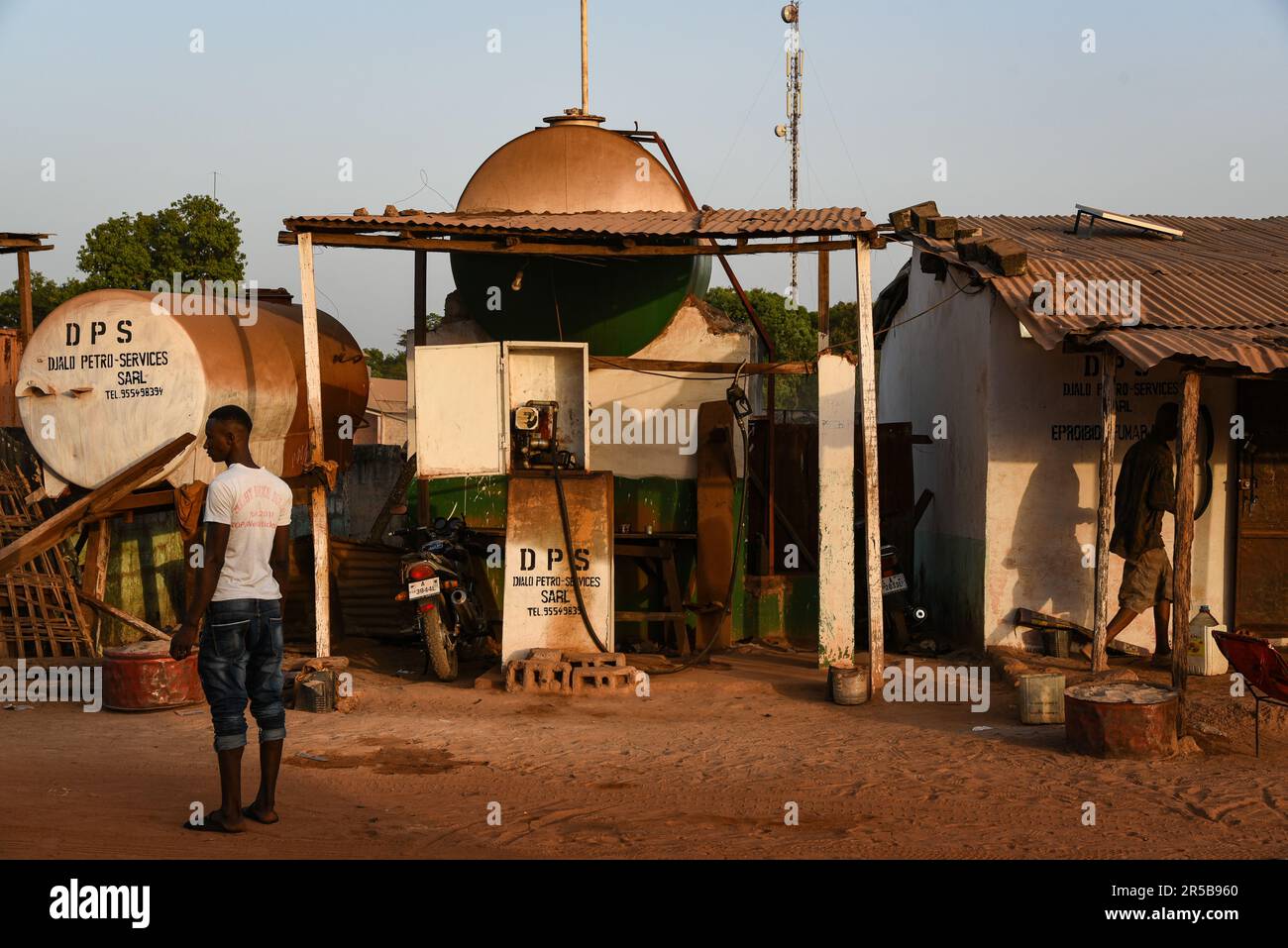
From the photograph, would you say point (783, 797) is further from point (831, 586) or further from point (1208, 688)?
point (1208, 688)

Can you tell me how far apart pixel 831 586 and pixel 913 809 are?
3.60 m

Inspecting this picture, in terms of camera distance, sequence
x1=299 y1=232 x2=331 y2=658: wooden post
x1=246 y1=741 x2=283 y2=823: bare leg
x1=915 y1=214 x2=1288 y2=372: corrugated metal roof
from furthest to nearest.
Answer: x1=299 y1=232 x2=331 y2=658: wooden post < x1=915 y1=214 x2=1288 y2=372: corrugated metal roof < x1=246 y1=741 x2=283 y2=823: bare leg

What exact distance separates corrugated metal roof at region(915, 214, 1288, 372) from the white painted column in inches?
60.5

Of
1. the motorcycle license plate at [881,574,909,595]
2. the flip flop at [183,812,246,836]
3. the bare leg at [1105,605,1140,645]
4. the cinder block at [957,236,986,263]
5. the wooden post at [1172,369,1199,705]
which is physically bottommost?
the flip flop at [183,812,246,836]

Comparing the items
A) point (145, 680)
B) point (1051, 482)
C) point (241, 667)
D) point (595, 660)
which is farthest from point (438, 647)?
point (1051, 482)

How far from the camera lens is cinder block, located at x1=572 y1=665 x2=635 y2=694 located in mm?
9422

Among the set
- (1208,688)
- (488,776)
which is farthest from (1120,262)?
(488,776)

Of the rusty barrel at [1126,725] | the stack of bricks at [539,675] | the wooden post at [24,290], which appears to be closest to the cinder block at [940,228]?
the rusty barrel at [1126,725]

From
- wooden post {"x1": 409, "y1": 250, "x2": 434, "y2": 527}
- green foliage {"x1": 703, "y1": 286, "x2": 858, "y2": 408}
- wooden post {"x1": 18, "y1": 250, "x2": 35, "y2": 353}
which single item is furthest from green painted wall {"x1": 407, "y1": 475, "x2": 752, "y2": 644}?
green foliage {"x1": 703, "y1": 286, "x2": 858, "y2": 408}

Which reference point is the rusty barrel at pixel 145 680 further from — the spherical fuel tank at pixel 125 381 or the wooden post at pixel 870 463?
the wooden post at pixel 870 463

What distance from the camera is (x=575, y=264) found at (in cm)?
1146

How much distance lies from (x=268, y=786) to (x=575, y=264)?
267 inches

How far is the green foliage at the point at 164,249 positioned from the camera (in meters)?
22.2

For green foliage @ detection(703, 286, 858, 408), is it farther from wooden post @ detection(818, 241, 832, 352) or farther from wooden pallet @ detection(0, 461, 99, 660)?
wooden pallet @ detection(0, 461, 99, 660)
